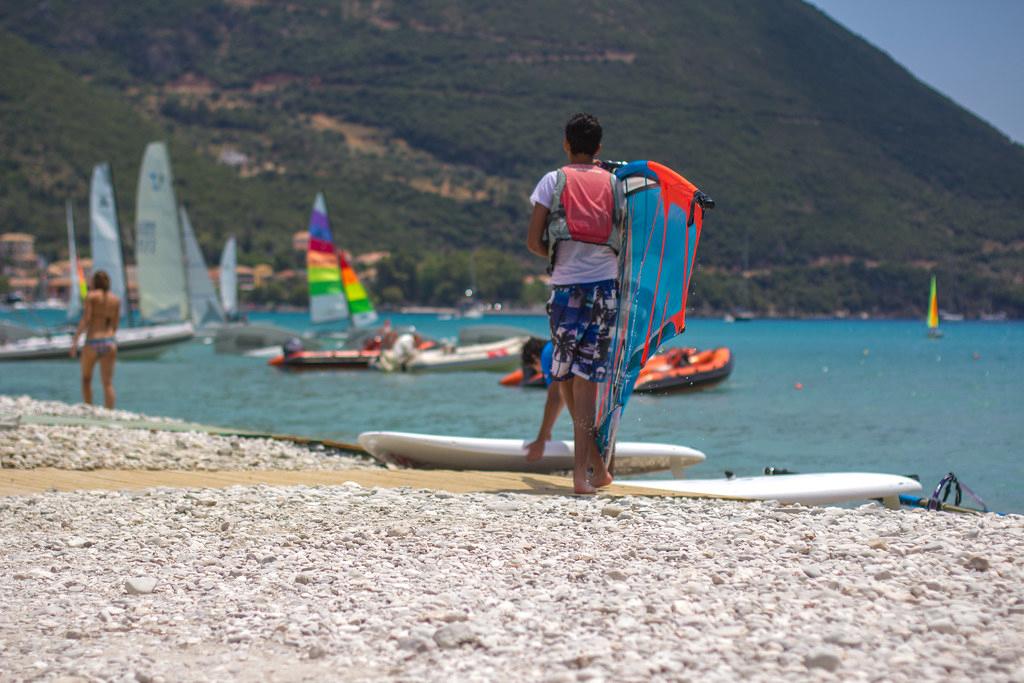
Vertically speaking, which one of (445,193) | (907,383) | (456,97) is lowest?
(907,383)

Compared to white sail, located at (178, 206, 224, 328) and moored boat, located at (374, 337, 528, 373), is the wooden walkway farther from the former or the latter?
white sail, located at (178, 206, 224, 328)

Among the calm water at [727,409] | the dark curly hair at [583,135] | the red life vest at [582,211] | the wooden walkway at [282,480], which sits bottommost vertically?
the calm water at [727,409]

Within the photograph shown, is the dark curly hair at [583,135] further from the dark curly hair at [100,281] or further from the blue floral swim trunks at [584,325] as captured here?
the dark curly hair at [100,281]

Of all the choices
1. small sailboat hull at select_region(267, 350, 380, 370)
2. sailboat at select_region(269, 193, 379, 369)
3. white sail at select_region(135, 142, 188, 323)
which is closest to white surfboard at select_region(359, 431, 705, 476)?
small sailboat hull at select_region(267, 350, 380, 370)

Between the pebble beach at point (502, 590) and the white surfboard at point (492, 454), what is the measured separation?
4.47 ft

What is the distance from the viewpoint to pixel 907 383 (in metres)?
36.4

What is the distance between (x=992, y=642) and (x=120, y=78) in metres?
177

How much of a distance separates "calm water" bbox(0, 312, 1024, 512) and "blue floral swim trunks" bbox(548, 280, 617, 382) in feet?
19.8

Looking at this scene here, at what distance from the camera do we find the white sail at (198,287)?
1581 inches

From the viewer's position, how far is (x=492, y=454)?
7410 mm

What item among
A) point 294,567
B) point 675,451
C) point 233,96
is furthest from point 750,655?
point 233,96

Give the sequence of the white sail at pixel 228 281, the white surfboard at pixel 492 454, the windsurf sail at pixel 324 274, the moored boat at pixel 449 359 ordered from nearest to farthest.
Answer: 1. the white surfboard at pixel 492 454
2. the moored boat at pixel 449 359
3. the windsurf sail at pixel 324 274
4. the white sail at pixel 228 281

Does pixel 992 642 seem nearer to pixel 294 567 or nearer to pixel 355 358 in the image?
pixel 294 567

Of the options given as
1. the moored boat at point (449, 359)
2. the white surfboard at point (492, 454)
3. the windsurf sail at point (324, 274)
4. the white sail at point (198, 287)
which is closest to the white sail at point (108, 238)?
the white sail at point (198, 287)
